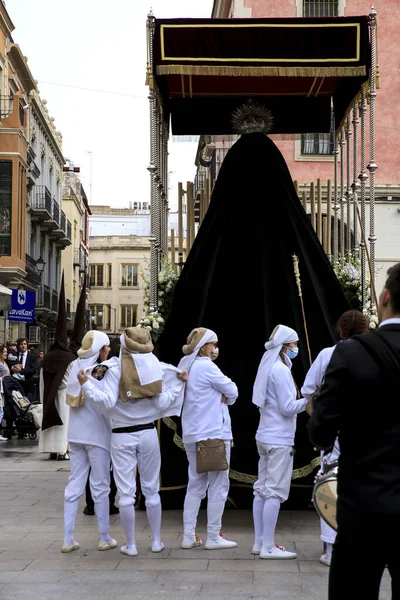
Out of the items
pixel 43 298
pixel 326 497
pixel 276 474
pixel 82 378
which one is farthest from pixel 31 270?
pixel 326 497

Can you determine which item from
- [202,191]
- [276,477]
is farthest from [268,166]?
[276,477]

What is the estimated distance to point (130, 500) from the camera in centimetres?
695

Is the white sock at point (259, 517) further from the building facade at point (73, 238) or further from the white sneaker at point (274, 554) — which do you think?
the building facade at point (73, 238)

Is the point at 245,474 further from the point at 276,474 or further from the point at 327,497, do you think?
the point at 327,497

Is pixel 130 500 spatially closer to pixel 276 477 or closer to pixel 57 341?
pixel 276 477

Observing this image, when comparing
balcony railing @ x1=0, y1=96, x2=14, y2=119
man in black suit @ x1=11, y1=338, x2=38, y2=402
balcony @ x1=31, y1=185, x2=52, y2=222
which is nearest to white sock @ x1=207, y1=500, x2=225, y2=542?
man in black suit @ x1=11, y1=338, x2=38, y2=402

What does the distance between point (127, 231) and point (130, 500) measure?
69396 millimetres

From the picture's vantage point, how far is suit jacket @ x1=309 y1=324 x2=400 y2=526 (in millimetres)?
3392

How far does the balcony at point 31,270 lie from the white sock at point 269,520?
95.3 ft

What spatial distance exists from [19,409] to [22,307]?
8.85 meters

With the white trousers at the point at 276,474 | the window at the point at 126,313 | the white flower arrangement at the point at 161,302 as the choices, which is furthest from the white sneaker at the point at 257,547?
the window at the point at 126,313

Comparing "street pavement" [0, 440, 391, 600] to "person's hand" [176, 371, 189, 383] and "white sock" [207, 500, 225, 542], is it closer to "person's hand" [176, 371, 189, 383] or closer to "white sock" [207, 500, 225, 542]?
"white sock" [207, 500, 225, 542]

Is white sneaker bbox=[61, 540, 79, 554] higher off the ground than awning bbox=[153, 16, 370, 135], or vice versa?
awning bbox=[153, 16, 370, 135]

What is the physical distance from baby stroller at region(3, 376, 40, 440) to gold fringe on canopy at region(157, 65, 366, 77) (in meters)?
9.05
